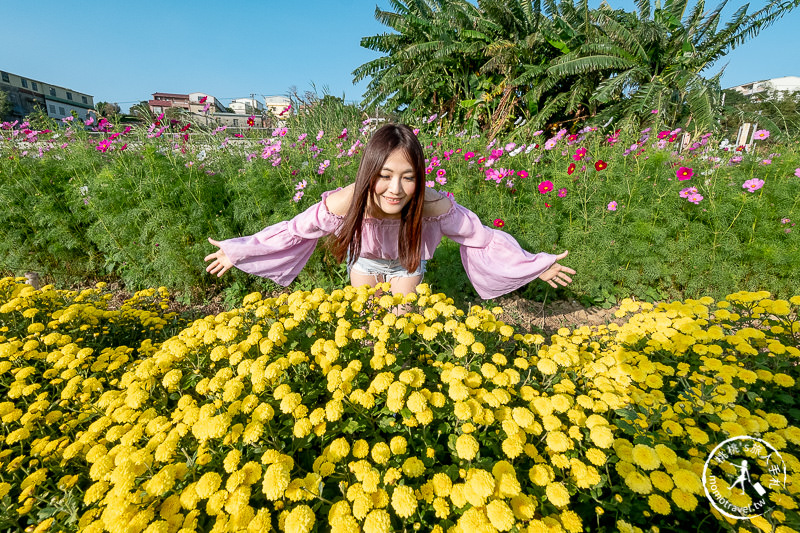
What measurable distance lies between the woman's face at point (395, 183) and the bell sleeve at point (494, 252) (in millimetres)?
430

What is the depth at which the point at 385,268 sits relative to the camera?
8.06 ft

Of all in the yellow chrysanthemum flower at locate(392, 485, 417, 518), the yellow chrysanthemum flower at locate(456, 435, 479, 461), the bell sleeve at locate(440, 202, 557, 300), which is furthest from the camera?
the bell sleeve at locate(440, 202, 557, 300)

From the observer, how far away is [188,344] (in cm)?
149

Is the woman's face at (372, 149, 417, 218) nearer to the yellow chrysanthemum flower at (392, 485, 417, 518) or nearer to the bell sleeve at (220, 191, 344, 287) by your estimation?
the bell sleeve at (220, 191, 344, 287)

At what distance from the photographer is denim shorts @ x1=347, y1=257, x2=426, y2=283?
2453mm

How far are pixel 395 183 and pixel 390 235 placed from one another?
1.81 ft

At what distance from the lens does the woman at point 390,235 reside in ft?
5.82

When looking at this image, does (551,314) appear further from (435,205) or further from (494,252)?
(435,205)

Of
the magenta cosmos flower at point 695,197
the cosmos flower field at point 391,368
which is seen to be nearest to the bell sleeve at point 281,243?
the cosmos flower field at point 391,368

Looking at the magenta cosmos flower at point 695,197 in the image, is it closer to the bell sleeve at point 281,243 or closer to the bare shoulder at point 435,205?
the bare shoulder at point 435,205

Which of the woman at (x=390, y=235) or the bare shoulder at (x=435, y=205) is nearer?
the woman at (x=390, y=235)

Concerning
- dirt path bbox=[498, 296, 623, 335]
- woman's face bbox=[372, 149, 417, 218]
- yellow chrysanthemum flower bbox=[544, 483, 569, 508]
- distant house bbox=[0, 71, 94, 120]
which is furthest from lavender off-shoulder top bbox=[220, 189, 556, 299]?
distant house bbox=[0, 71, 94, 120]

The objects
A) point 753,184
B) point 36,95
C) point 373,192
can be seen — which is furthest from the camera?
point 36,95

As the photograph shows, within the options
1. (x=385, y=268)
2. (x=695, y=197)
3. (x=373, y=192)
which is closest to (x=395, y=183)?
(x=373, y=192)
